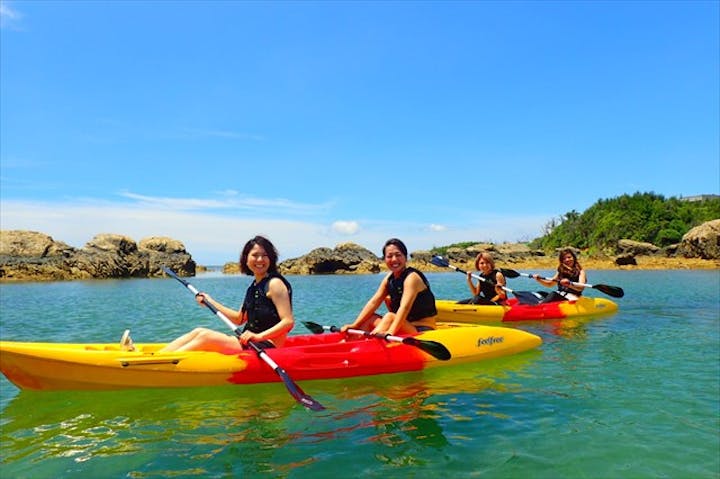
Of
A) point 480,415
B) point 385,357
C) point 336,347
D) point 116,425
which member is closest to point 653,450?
point 480,415

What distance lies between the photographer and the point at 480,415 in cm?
496

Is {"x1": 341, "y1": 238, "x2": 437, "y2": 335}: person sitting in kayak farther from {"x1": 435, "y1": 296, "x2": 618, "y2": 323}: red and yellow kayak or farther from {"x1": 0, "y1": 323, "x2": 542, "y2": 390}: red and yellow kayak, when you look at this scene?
{"x1": 435, "y1": 296, "x2": 618, "y2": 323}: red and yellow kayak

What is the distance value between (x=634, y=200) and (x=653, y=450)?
220 feet

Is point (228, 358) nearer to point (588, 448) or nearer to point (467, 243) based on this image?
point (588, 448)

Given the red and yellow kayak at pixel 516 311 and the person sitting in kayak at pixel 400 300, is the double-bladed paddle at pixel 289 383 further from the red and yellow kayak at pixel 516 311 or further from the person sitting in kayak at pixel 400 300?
the red and yellow kayak at pixel 516 311

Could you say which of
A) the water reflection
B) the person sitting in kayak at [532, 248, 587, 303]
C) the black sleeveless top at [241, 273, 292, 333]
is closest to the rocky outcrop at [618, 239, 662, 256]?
the person sitting in kayak at [532, 248, 587, 303]

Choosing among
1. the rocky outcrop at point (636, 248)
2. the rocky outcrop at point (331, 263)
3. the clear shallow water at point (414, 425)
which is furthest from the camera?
the rocky outcrop at point (331, 263)

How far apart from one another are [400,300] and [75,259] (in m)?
43.8

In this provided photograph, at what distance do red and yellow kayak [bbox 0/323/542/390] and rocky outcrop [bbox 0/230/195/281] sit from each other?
3859 cm

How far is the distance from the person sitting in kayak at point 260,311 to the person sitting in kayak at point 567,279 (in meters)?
9.18

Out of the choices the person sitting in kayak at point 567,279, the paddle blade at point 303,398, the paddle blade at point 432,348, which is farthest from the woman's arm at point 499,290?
the paddle blade at point 303,398

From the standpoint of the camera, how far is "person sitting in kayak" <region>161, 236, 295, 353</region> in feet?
19.1

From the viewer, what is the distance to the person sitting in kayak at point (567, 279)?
13.1 meters

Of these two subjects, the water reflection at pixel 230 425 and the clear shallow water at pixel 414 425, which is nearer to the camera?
the clear shallow water at pixel 414 425
